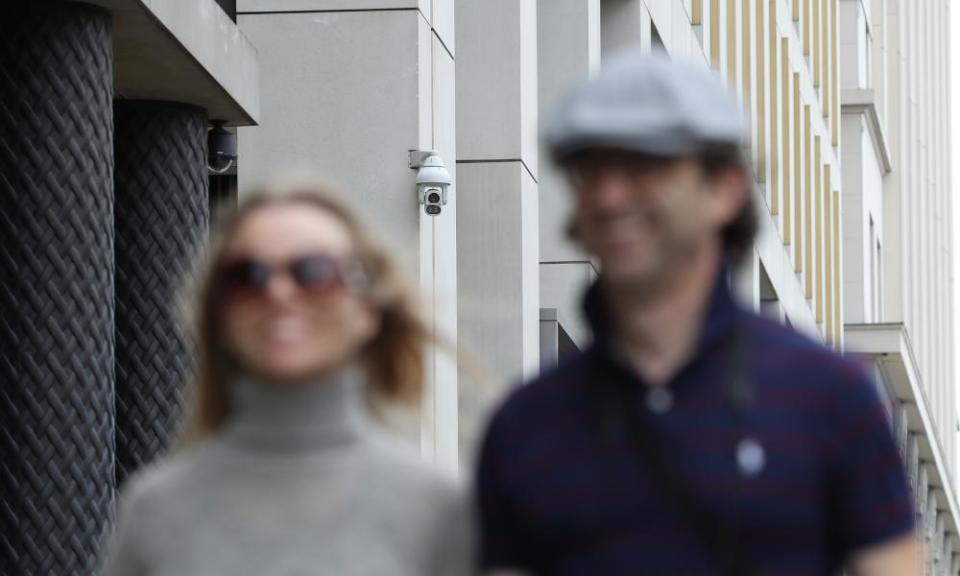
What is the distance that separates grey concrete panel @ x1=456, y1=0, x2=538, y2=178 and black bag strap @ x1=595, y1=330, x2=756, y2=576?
16.3m

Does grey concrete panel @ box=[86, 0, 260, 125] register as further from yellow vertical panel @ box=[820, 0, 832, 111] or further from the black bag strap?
yellow vertical panel @ box=[820, 0, 832, 111]

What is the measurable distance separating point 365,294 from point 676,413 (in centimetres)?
63

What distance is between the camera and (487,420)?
3.60 m

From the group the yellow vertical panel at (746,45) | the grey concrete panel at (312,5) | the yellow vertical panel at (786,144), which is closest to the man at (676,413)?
the grey concrete panel at (312,5)

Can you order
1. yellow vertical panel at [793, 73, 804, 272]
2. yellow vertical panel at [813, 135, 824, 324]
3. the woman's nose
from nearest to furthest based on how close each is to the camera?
the woman's nose, yellow vertical panel at [793, 73, 804, 272], yellow vertical panel at [813, 135, 824, 324]

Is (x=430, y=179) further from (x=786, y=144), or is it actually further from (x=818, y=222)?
(x=818, y=222)

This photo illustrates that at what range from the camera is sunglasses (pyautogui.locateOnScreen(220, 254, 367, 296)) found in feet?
12.3

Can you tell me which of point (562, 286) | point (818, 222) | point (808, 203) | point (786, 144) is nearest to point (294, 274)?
point (562, 286)

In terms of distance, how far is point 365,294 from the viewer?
385 centimetres

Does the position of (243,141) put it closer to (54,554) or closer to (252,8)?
(252,8)

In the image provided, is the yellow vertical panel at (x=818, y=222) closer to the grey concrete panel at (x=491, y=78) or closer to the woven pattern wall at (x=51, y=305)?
the grey concrete panel at (x=491, y=78)

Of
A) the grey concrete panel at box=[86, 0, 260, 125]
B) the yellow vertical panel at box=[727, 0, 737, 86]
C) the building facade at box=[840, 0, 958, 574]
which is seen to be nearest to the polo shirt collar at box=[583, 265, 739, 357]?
the grey concrete panel at box=[86, 0, 260, 125]

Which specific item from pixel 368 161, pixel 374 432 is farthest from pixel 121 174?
pixel 374 432

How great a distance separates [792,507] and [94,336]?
694 centimetres
